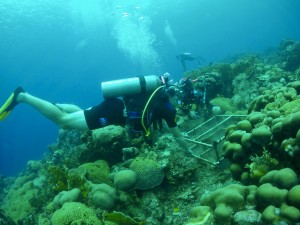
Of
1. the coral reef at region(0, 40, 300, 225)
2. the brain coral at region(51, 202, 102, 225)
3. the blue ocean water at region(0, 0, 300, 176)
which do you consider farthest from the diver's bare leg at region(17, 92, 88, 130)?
the blue ocean water at region(0, 0, 300, 176)

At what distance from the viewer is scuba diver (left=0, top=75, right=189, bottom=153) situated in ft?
A: 21.2

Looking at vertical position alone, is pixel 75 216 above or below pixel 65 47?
below

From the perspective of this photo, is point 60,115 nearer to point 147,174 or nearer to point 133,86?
point 133,86

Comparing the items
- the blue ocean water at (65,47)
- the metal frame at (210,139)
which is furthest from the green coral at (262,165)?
the blue ocean water at (65,47)

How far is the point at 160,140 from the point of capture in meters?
7.58

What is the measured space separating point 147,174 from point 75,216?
2020 mm

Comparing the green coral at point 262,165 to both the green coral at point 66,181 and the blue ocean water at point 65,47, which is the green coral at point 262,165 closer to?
the green coral at point 66,181

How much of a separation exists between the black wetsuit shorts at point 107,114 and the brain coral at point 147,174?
1.30 meters

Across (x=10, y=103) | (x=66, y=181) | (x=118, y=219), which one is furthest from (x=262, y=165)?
(x=10, y=103)

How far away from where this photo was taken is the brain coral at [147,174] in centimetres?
623

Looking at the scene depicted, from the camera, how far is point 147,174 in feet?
20.5

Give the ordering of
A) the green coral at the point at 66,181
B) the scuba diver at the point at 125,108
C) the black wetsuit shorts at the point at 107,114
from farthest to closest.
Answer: the black wetsuit shorts at the point at 107,114, the scuba diver at the point at 125,108, the green coral at the point at 66,181

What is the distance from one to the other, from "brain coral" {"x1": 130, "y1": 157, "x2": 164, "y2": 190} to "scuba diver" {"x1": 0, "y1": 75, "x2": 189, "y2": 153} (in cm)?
72

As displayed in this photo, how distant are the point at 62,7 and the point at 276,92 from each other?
188 feet
